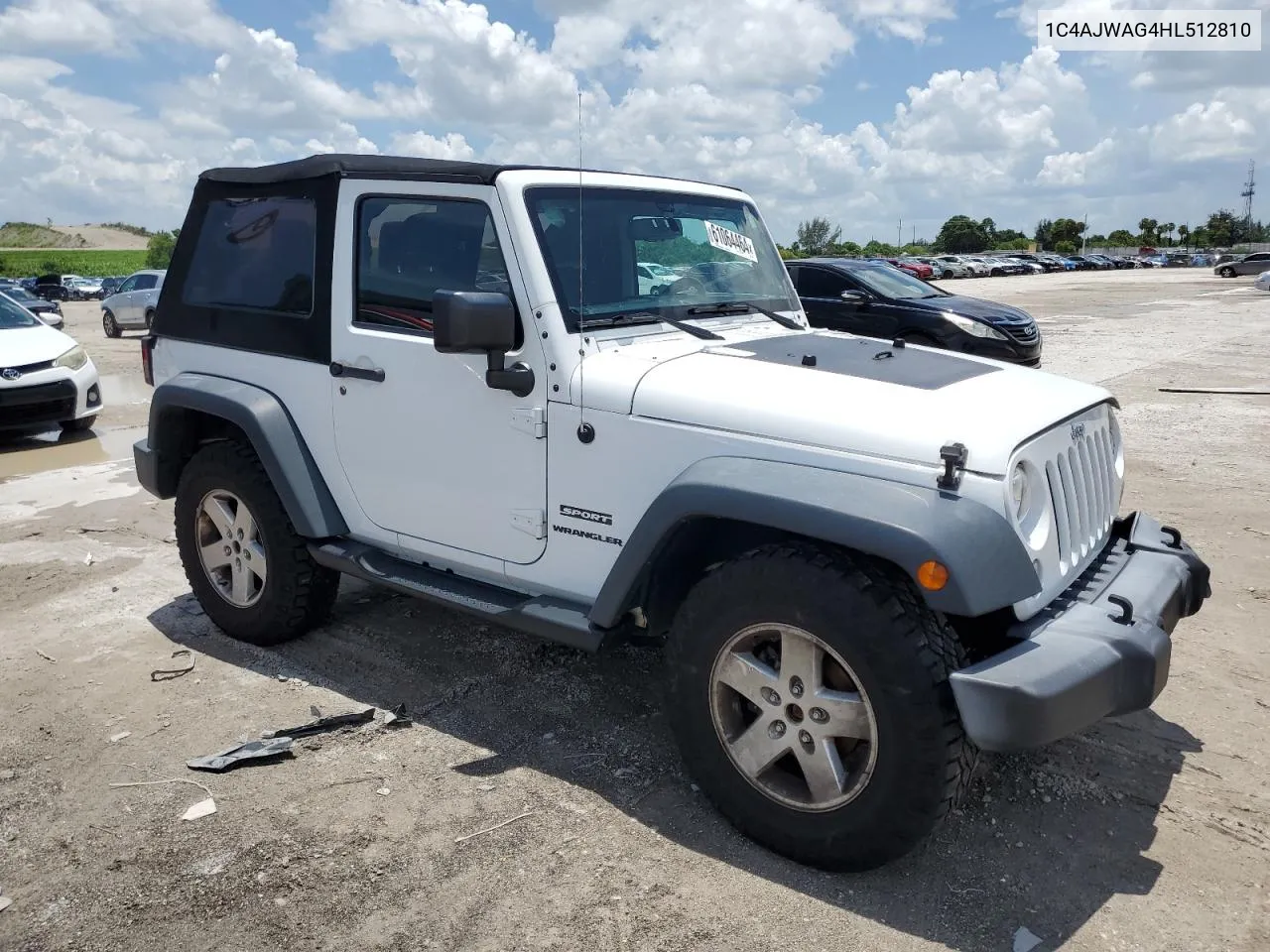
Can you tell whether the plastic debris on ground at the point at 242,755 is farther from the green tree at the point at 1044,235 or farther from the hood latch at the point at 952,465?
the green tree at the point at 1044,235

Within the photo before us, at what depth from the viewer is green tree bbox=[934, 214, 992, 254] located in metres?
92.7

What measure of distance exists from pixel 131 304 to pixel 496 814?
21.6m

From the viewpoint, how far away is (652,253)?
12.9 feet

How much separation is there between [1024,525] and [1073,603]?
1.11 ft

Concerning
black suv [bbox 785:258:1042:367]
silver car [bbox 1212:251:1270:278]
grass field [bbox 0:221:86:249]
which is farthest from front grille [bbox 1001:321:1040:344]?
grass field [bbox 0:221:86:249]

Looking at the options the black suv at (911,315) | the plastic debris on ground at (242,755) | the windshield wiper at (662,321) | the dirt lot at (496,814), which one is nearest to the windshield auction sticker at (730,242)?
the windshield wiper at (662,321)

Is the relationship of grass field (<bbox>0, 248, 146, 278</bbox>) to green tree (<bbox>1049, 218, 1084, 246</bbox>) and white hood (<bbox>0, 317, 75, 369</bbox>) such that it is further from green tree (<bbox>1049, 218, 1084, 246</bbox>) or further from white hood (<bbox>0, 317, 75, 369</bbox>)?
green tree (<bbox>1049, 218, 1084, 246</bbox>)

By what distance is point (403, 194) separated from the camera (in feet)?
12.7

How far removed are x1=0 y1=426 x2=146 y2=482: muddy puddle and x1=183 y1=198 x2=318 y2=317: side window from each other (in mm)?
4130

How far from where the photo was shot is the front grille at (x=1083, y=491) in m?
3.07

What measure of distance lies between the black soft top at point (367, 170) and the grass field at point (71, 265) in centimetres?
7231

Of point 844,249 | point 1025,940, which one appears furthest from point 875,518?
point 844,249

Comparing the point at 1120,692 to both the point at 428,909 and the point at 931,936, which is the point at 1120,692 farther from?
the point at 428,909

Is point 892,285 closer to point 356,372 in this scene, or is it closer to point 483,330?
point 356,372
